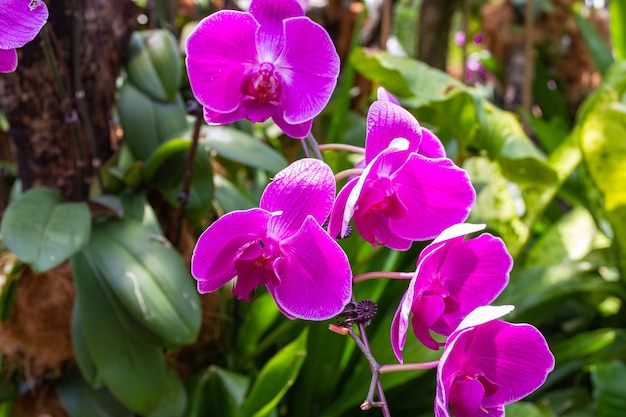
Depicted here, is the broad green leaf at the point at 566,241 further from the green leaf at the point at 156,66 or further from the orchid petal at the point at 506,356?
the orchid petal at the point at 506,356

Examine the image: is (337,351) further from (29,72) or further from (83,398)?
(29,72)

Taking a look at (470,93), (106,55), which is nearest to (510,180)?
(470,93)

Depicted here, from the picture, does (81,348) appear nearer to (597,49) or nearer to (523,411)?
(523,411)

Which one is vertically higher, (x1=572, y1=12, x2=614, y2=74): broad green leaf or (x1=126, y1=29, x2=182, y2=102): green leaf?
(x1=126, y1=29, x2=182, y2=102): green leaf

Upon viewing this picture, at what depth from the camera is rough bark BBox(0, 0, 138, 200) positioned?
924 mm

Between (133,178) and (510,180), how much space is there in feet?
2.17

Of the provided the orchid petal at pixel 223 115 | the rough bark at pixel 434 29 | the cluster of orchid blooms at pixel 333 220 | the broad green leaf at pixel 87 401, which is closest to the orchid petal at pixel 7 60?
the cluster of orchid blooms at pixel 333 220

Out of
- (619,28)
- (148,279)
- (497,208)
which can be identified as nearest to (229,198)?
(148,279)

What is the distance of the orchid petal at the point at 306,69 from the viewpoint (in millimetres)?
396

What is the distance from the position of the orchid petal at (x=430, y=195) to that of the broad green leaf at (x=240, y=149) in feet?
1.66

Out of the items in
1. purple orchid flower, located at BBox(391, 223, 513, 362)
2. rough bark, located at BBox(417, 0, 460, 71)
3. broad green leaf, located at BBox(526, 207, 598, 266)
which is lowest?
rough bark, located at BBox(417, 0, 460, 71)

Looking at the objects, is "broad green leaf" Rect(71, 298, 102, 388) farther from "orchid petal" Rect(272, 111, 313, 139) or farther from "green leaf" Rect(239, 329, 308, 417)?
"orchid petal" Rect(272, 111, 313, 139)

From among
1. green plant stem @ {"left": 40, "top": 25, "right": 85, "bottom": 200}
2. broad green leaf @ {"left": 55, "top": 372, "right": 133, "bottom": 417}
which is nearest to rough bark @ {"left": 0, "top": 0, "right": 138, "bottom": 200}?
green plant stem @ {"left": 40, "top": 25, "right": 85, "bottom": 200}

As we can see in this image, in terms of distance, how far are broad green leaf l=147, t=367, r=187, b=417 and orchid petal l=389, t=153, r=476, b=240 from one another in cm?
56
